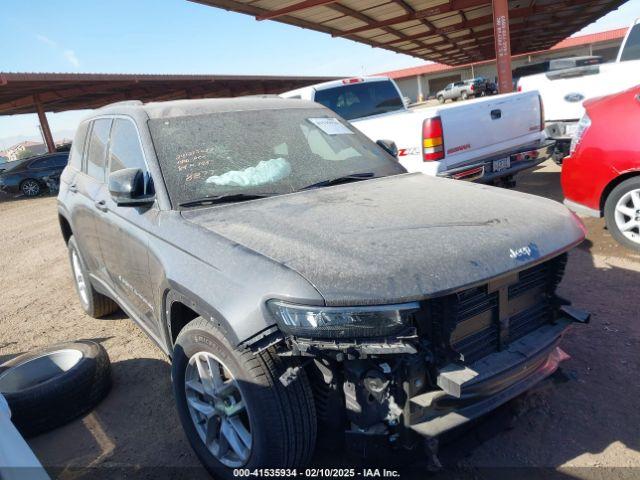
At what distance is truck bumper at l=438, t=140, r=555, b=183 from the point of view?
5652mm

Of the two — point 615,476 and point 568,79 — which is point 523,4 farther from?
point 615,476

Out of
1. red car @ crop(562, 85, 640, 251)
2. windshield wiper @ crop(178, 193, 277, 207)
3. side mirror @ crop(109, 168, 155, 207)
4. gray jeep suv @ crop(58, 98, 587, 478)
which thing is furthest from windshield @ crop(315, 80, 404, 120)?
side mirror @ crop(109, 168, 155, 207)

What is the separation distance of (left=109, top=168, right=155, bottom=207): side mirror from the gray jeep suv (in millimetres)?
12

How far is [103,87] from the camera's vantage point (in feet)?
82.1

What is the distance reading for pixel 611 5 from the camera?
74.2 ft

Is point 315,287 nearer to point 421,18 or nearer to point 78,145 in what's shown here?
point 78,145

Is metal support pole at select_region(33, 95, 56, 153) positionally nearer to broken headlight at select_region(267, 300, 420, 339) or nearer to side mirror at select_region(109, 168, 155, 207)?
side mirror at select_region(109, 168, 155, 207)

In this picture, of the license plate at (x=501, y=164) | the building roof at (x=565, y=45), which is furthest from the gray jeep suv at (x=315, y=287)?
the building roof at (x=565, y=45)

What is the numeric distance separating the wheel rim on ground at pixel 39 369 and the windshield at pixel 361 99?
561 centimetres

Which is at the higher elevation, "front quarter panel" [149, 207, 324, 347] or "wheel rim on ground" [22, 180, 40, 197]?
"front quarter panel" [149, 207, 324, 347]

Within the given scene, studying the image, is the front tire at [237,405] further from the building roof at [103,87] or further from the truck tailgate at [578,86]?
the building roof at [103,87]

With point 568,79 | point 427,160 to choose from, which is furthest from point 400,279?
point 568,79

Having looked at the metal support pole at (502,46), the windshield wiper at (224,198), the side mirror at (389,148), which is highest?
the metal support pole at (502,46)

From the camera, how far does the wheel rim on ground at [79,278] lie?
15.8ft
